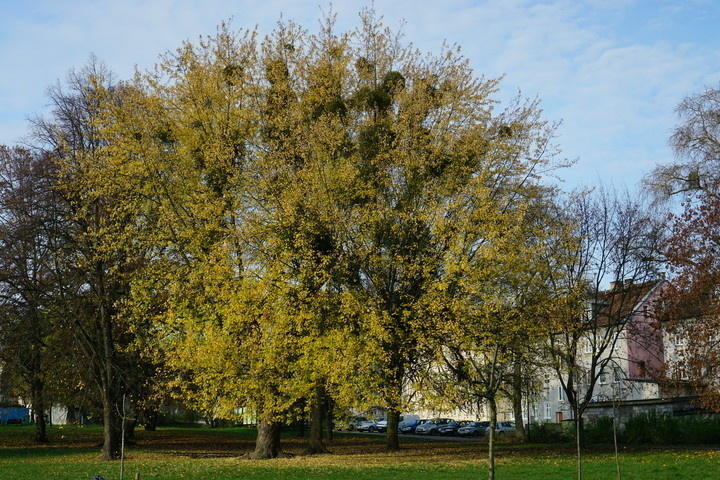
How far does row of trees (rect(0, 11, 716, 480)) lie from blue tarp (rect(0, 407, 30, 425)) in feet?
179

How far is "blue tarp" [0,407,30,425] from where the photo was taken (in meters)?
79.3

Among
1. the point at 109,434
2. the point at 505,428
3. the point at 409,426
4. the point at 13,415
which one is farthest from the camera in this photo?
the point at 13,415

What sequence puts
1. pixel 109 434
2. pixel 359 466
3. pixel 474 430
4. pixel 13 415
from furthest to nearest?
1. pixel 13 415
2. pixel 474 430
3. pixel 109 434
4. pixel 359 466

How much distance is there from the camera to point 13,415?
8256 cm

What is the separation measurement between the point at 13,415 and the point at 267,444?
6592 cm

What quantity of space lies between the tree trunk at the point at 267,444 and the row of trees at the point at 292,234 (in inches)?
4.3

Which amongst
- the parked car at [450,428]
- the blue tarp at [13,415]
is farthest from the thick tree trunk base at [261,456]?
the blue tarp at [13,415]

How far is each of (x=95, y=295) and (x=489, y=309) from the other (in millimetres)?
15979

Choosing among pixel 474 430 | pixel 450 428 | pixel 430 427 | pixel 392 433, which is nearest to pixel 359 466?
pixel 392 433

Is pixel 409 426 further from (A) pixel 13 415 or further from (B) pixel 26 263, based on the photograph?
(A) pixel 13 415

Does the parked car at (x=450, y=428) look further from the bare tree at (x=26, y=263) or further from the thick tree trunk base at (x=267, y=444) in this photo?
the bare tree at (x=26, y=263)

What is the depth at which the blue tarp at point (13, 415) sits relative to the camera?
A: 79312 millimetres

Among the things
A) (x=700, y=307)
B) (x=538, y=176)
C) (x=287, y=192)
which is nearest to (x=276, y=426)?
(x=287, y=192)

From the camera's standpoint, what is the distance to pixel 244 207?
89.6 ft
